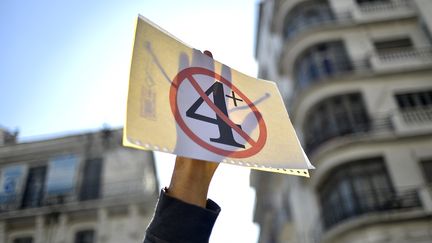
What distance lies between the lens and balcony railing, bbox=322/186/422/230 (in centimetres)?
1384

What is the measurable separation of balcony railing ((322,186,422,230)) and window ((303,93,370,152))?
263cm

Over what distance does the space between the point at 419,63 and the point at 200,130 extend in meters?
18.0

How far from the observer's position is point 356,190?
571 inches

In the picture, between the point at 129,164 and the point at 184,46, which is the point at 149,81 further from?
the point at 129,164

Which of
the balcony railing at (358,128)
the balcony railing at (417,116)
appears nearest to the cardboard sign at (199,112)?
the balcony railing at (358,128)

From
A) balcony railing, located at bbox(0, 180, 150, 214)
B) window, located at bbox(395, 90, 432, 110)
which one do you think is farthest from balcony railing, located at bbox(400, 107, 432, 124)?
balcony railing, located at bbox(0, 180, 150, 214)

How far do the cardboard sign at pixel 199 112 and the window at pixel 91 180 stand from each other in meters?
20.1

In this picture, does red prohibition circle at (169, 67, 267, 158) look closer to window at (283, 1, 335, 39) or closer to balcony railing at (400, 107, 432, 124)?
balcony railing at (400, 107, 432, 124)

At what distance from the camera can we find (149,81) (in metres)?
1.71

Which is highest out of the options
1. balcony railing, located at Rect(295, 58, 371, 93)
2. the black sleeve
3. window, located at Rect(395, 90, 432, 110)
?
balcony railing, located at Rect(295, 58, 371, 93)

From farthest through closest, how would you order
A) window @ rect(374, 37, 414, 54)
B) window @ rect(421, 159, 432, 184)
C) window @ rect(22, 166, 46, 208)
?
window @ rect(22, 166, 46, 208) → window @ rect(374, 37, 414, 54) → window @ rect(421, 159, 432, 184)

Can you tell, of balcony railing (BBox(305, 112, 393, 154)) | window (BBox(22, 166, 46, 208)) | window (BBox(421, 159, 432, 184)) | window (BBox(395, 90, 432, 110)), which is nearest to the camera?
window (BBox(421, 159, 432, 184))

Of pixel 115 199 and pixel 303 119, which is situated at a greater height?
pixel 303 119

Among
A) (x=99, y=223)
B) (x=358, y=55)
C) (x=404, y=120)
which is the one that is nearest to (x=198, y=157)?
(x=404, y=120)
